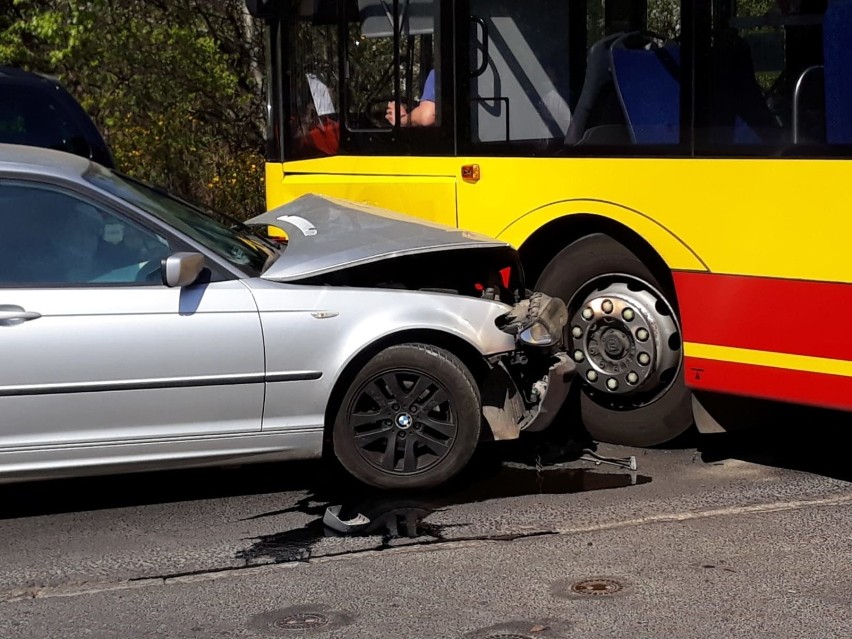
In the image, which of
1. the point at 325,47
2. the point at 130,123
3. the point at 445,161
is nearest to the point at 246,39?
the point at 130,123

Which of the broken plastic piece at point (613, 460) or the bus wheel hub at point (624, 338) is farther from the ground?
the bus wheel hub at point (624, 338)

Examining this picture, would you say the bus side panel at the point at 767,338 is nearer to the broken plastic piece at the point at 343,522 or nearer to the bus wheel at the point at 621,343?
the bus wheel at the point at 621,343

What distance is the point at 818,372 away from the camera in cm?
583

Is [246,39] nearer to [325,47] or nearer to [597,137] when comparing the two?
[325,47]

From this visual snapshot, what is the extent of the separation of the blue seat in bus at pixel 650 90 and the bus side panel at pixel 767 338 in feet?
2.29

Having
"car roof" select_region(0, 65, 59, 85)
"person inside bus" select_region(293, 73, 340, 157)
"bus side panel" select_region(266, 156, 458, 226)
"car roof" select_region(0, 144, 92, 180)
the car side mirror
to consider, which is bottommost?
the car side mirror

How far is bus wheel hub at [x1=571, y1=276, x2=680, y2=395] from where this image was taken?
262 inches

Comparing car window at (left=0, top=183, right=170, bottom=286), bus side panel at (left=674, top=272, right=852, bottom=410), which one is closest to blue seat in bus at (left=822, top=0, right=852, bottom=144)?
bus side panel at (left=674, top=272, right=852, bottom=410)

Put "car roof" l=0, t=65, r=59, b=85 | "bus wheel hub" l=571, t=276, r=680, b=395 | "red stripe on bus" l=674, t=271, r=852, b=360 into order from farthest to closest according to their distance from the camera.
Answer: "car roof" l=0, t=65, r=59, b=85, "bus wheel hub" l=571, t=276, r=680, b=395, "red stripe on bus" l=674, t=271, r=852, b=360

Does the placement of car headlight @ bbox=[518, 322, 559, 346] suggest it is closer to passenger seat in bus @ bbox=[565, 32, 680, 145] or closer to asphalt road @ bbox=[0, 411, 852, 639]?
asphalt road @ bbox=[0, 411, 852, 639]

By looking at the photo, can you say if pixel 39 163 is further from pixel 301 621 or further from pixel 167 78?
pixel 167 78

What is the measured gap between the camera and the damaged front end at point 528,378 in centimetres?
604

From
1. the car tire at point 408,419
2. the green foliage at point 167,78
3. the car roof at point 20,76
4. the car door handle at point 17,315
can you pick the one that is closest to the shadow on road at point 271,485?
the car tire at point 408,419

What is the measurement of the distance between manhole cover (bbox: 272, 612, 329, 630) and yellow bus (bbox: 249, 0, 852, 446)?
8.05 ft
